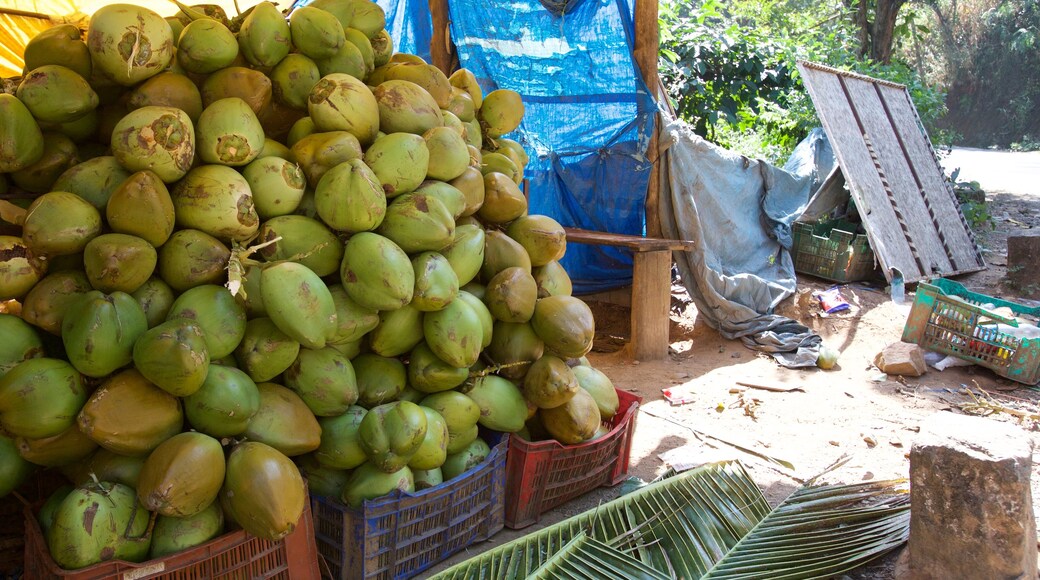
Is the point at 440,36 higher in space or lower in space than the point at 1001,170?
higher

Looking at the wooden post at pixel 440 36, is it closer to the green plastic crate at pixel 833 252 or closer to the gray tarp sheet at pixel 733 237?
the gray tarp sheet at pixel 733 237

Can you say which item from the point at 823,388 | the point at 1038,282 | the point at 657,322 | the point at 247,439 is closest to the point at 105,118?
the point at 247,439

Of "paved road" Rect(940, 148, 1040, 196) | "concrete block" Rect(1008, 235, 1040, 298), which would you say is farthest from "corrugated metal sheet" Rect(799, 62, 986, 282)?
"paved road" Rect(940, 148, 1040, 196)

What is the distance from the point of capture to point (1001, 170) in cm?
1557

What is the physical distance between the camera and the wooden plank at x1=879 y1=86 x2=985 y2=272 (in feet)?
24.8

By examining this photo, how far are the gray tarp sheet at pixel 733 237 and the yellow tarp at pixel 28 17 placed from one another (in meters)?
3.25

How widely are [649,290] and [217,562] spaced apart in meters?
3.67

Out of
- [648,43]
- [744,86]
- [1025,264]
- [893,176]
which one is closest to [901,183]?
[893,176]

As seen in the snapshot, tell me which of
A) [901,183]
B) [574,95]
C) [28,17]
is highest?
[28,17]

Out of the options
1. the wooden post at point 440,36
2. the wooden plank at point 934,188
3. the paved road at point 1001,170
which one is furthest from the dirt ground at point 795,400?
the paved road at point 1001,170

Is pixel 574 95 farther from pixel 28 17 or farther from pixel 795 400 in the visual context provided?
pixel 28 17

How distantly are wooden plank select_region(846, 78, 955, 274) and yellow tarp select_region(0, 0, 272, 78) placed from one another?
599 cm

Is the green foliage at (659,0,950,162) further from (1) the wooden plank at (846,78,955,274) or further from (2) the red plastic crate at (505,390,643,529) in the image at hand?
(2) the red plastic crate at (505,390,643,529)

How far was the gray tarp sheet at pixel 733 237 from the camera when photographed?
5469mm
